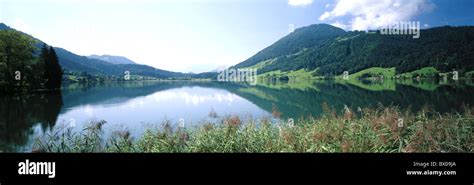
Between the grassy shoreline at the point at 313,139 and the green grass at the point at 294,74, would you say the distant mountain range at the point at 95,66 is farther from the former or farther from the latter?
the green grass at the point at 294,74

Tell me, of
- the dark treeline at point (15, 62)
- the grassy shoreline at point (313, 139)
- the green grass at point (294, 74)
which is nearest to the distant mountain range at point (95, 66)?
the dark treeline at point (15, 62)

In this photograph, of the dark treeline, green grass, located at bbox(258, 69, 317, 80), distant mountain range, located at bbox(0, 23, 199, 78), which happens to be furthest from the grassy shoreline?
green grass, located at bbox(258, 69, 317, 80)

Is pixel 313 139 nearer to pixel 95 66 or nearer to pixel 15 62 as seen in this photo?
pixel 15 62

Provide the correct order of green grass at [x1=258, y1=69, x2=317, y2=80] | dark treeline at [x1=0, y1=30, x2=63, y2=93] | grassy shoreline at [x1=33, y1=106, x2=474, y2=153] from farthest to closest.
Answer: green grass at [x1=258, y1=69, x2=317, y2=80], dark treeline at [x1=0, y1=30, x2=63, y2=93], grassy shoreline at [x1=33, y1=106, x2=474, y2=153]

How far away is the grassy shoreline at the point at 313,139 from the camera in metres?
4.18

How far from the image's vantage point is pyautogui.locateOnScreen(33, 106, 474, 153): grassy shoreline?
418cm

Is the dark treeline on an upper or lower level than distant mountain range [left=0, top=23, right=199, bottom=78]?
lower

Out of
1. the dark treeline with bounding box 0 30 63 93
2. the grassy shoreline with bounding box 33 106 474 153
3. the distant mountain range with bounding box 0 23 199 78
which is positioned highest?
the distant mountain range with bounding box 0 23 199 78

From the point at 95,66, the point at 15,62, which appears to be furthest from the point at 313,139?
the point at 95,66

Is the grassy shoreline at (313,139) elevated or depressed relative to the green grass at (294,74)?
depressed

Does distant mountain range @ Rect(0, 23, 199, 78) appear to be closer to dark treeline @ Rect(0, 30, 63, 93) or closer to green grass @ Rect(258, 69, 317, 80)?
dark treeline @ Rect(0, 30, 63, 93)

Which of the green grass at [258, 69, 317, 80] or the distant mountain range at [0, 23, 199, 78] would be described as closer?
the distant mountain range at [0, 23, 199, 78]
